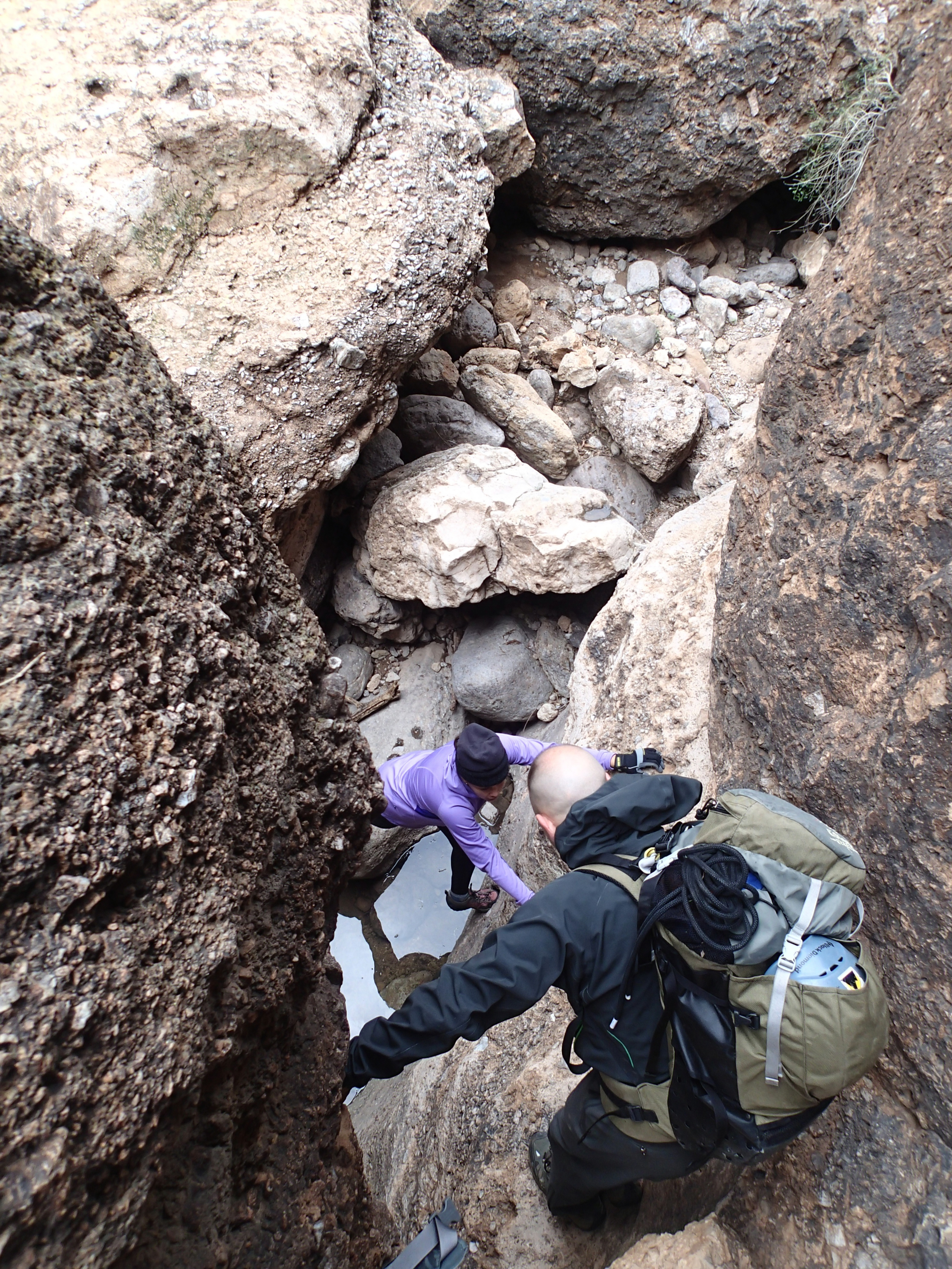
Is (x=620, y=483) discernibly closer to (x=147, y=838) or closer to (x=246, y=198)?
(x=246, y=198)

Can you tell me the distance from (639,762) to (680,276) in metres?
3.51

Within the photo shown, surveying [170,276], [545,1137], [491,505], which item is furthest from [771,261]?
[545,1137]

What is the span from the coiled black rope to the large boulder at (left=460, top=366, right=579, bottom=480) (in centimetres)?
291

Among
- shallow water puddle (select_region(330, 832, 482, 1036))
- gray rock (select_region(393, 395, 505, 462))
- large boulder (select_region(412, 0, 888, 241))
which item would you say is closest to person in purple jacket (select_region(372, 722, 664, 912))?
shallow water puddle (select_region(330, 832, 482, 1036))

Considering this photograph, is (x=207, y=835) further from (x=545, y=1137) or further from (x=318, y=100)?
(x=318, y=100)

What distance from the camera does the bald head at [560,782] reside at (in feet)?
5.53

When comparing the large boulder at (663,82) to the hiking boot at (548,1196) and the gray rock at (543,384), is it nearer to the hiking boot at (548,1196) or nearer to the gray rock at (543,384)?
the gray rock at (543,384)

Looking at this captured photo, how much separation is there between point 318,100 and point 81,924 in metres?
3.06

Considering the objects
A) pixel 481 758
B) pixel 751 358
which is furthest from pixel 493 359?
pixel 481 758

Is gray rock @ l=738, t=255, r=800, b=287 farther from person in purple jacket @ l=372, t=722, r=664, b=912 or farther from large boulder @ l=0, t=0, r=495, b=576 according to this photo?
person in purple jacket @ l=372, t=722, r=664, b=912

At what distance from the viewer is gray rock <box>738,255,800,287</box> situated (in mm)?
4406

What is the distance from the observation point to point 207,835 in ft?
3.50

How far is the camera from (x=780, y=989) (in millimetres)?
1172

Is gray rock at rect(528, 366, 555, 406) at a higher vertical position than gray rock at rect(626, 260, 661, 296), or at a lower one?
lower
